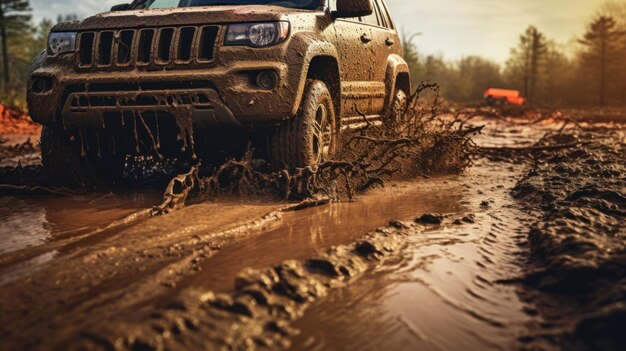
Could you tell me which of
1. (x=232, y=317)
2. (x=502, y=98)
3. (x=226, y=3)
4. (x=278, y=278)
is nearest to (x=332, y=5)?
(x=226, y=3)

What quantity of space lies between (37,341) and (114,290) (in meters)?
0.45

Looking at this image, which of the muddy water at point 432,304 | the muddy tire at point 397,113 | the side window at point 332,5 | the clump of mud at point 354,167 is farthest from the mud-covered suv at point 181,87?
the muddy tire at point 397,113

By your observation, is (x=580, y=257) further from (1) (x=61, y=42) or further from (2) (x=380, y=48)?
(2) (x=380, y=48)

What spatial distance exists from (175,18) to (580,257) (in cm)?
299

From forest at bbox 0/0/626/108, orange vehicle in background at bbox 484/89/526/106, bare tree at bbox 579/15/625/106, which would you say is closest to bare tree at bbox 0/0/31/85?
forest at bbox 0/0/626/108

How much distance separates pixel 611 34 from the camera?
4994 cm

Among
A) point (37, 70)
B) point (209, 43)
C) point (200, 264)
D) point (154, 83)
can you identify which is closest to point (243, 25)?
point (209, 43)

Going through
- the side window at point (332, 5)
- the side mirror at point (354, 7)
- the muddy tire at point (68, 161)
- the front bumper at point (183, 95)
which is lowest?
the muddy tire at point (68, 161)

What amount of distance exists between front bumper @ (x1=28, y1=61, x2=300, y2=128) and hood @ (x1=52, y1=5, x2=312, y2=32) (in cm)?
33

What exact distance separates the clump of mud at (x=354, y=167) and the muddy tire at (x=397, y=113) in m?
0.02

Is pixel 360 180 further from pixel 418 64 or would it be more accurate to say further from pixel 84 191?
pixel 418 64

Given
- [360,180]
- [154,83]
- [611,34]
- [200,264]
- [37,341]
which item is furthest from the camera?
Result: [611,34]

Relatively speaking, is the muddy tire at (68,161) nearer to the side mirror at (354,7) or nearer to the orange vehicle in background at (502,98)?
the side mirror at (354,7)

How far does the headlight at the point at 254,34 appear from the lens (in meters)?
3.90
